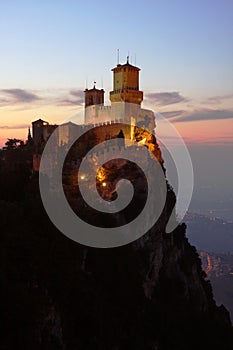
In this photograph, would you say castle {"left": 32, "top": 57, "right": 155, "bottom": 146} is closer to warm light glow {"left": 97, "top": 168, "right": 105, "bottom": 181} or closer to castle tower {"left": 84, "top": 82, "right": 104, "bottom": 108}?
castle tower {"left": 84, "top": 82, "right": 104, "bottom": 108}

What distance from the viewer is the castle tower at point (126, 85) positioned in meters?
56.9

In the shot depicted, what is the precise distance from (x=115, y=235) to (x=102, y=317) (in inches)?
378

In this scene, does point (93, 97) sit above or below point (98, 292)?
above

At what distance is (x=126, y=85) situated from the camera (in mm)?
57219

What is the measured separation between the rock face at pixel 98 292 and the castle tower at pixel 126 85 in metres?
14.8

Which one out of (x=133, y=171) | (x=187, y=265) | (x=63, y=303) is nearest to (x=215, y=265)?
(x=187, y=265)

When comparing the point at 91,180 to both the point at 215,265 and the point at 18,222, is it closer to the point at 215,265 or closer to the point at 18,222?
the point at 18,222

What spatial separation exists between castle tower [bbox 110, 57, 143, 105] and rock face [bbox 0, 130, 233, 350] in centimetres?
1483

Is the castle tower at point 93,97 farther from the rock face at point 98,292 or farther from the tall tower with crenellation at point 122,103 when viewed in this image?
the rock face at point 98,292

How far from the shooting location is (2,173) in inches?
1357

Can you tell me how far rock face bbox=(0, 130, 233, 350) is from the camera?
64.8 feet

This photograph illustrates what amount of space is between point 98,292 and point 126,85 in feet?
113

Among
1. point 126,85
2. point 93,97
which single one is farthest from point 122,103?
point 93,97

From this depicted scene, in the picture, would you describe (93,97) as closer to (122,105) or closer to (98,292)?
(122,105)
